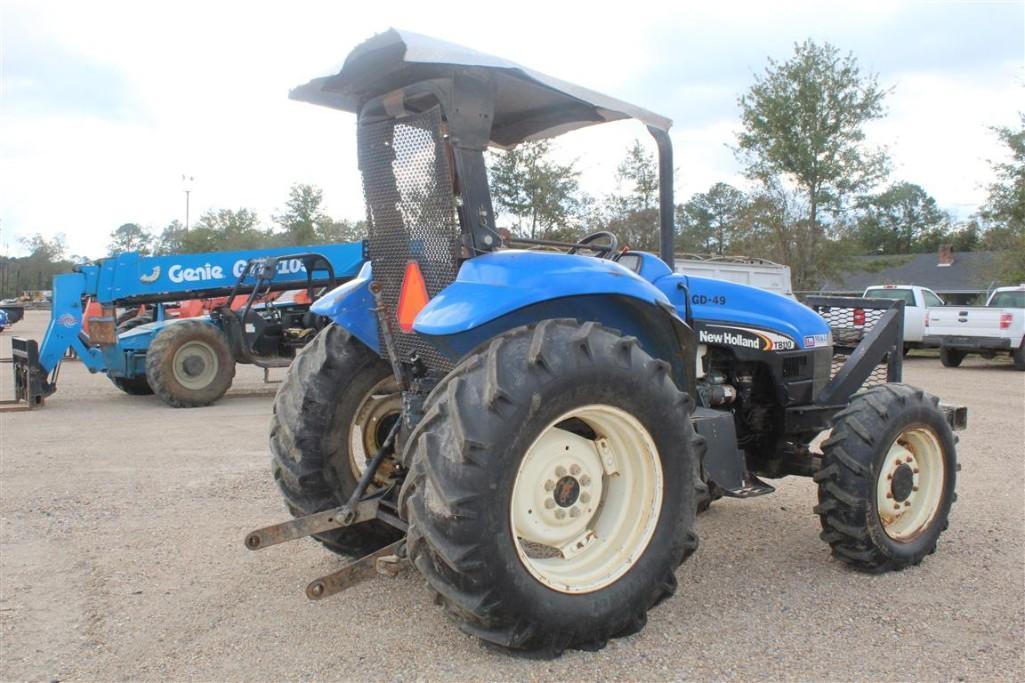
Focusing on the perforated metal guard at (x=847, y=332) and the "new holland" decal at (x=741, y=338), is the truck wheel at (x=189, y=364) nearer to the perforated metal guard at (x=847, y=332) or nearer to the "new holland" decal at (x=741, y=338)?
the perforated metal guard at (x=847, y=332)

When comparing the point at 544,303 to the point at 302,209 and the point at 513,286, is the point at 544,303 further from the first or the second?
the point at 302,209

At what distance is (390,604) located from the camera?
3.87 metres

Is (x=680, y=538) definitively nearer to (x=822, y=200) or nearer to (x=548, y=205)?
(x=548, y=205)

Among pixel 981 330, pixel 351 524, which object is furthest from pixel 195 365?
pixel 981 330

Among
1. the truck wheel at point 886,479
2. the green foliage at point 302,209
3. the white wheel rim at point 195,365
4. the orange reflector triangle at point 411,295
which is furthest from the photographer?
the green foliage at point 302,209

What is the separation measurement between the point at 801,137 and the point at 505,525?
26444mm

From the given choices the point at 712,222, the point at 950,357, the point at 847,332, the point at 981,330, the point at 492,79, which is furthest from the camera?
the point at 712,222

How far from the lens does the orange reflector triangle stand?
3652mm

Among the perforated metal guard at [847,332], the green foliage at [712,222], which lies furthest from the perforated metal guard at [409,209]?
the green foliage at [712,222]

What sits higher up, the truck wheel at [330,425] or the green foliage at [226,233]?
the green foliage at [226,233]

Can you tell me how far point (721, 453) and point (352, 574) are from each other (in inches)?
74.3

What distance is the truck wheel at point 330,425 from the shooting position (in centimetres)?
409

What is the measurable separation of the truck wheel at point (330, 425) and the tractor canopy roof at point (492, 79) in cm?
122

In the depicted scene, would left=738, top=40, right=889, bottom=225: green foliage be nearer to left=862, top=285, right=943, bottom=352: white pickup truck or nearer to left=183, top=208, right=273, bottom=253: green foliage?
left=862, top=285, right=943, bottom=352: white pickup truck
